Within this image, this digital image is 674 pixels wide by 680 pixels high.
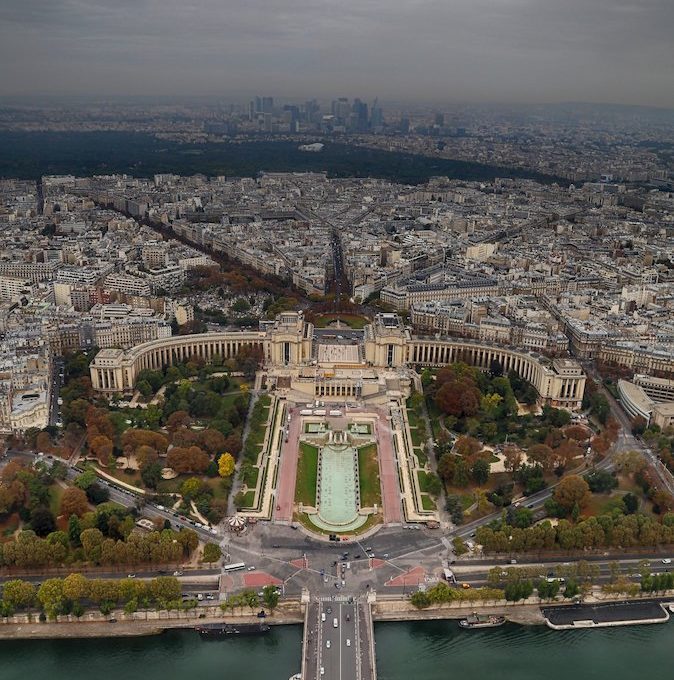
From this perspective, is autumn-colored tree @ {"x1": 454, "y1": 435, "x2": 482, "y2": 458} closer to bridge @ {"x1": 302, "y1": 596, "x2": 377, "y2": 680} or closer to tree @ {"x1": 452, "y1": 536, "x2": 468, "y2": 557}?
tree @ {"x1": 452, "y1": 536, "x2": 468, "y2": 557}

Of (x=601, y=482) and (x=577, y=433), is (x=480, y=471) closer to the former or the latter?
(x=601, y=482)

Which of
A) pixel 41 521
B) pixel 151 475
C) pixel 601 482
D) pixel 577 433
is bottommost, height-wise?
pixel 41 521

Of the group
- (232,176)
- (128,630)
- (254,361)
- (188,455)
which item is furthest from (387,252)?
(232,176)

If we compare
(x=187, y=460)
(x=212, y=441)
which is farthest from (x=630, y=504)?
(x=187, y=460)

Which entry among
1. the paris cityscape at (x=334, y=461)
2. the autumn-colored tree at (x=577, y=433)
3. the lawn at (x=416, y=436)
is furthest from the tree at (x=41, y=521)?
the autumn-colored tree at (x=577, y=433)

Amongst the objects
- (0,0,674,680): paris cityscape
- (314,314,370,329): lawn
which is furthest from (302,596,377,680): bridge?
(314,314,370,329): lawn

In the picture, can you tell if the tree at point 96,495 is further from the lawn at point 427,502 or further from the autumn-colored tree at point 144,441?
the lawn at point 427,502
